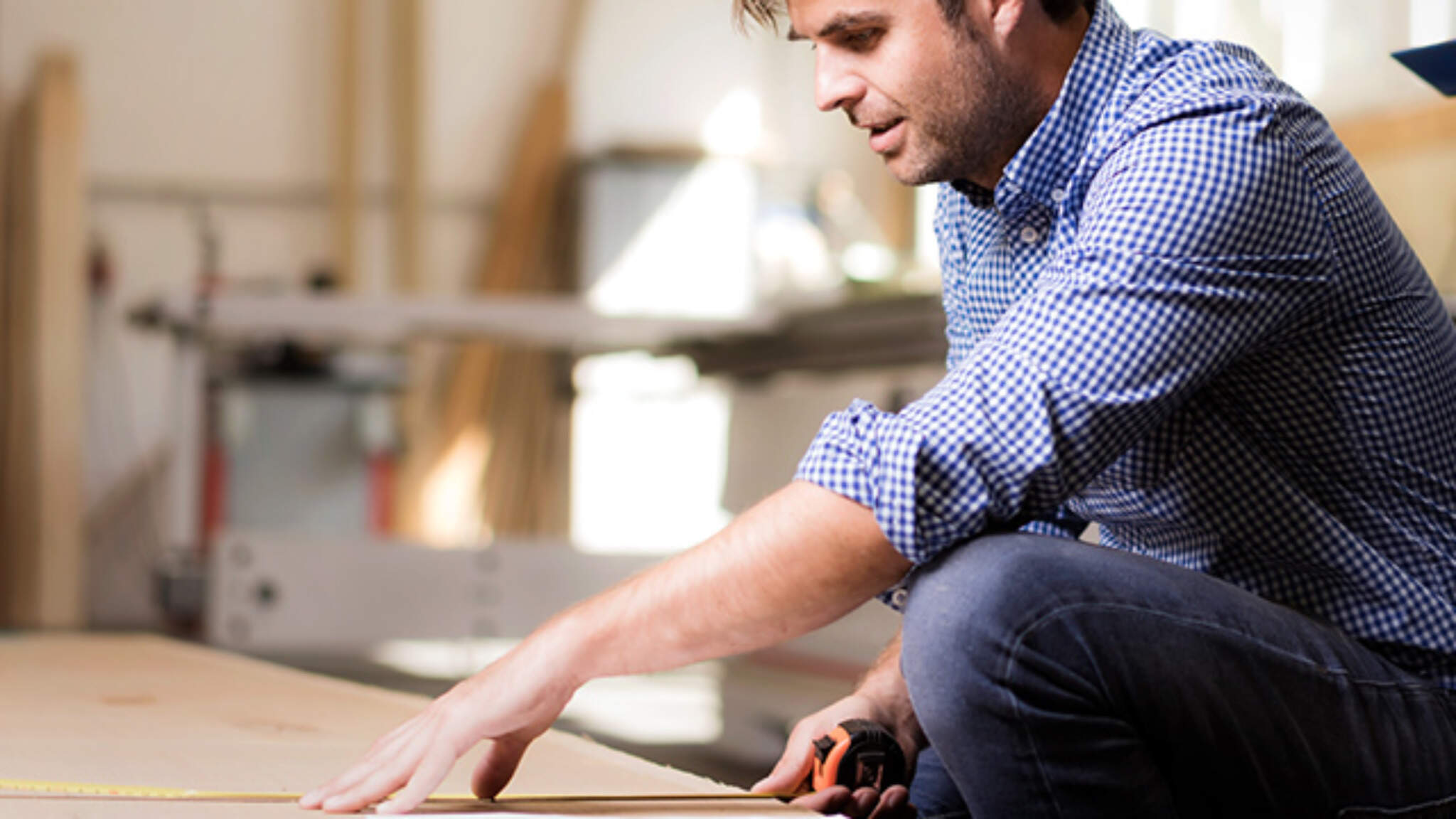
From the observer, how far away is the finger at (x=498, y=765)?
3.60ft

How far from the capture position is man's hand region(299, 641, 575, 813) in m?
1.01

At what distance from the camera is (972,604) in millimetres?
1007

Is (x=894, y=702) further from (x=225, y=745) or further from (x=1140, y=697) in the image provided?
(x=225, y=745)

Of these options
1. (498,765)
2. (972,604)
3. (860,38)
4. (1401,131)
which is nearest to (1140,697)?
(972,604)

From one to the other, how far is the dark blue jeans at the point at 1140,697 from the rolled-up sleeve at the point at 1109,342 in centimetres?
5

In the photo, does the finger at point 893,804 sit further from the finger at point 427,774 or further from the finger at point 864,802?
the finger at point 427,774

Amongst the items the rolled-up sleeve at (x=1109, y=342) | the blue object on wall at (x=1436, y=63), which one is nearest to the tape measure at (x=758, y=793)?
the rolled-up sleeve at (x=1109, y=342)

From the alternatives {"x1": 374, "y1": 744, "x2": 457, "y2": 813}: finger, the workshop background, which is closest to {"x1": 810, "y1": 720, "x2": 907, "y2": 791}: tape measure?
{"x1": 374, "y1": 744, "x2": 457, "y2": 813}: finger

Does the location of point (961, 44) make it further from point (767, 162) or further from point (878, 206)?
point (767, 162)

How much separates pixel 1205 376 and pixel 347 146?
511 cm

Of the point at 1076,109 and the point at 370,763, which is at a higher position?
the point at 1076,109

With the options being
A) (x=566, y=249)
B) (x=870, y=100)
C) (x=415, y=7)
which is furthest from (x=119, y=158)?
(x=870, y=100)

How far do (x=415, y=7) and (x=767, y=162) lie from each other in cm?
144

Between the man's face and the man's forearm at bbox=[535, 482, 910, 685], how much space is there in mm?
369
